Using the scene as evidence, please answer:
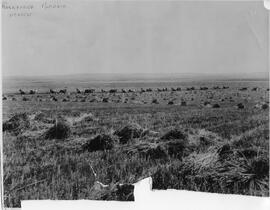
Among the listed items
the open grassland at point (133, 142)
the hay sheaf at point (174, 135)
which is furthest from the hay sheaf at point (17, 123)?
the hay sheaf at point (174, 135)

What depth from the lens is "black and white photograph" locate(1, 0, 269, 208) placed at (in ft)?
4.02

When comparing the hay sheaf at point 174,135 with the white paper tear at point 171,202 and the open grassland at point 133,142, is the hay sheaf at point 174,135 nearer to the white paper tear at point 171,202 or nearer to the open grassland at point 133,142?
the open grassland at point 133,142

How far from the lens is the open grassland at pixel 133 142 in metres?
1.22

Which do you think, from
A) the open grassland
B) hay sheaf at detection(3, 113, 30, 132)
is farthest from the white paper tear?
hay sheaf at detection(3, 113, 30, 132)

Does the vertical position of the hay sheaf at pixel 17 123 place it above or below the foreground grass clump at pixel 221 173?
above

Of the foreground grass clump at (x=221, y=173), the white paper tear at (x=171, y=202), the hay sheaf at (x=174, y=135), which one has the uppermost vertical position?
the hay sheaf at (x=174, y=135)

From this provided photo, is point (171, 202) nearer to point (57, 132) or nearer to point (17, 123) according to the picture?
point (57, 132)

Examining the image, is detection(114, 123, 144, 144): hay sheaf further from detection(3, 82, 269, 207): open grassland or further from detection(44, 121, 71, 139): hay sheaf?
detection(44, 121, 71, 139): hay sheaf

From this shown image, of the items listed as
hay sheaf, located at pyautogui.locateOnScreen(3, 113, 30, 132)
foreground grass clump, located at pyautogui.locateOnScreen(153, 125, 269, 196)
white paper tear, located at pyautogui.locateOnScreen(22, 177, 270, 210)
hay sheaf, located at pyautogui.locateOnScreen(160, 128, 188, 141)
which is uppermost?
hay sheaf, located at pyautogui.locateOnScreen(3, 113, 30, 132)

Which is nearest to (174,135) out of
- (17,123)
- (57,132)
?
(57,132)

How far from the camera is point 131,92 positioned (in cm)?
126

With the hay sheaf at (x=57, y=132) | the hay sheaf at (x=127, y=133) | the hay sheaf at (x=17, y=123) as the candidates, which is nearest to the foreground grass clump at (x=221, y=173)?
the hay sheaf at (x=127, y=133)

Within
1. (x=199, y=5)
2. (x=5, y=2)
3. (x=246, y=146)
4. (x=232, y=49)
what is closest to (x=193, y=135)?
(x=246, y=146)

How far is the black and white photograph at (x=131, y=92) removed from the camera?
1.23 metres
